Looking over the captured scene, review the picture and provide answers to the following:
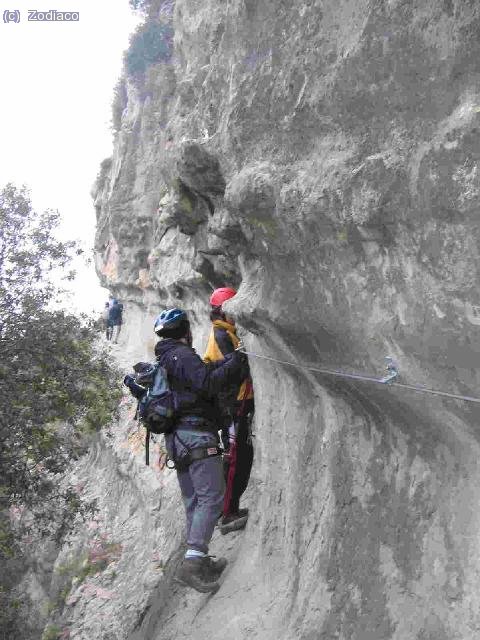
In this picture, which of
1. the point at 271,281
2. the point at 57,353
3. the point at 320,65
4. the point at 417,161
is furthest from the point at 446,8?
the point at 57,353

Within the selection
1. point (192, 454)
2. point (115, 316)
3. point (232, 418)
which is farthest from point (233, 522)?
point (115, 316)

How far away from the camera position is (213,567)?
5824mm

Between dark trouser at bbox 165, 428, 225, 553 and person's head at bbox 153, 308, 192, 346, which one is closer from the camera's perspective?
dark trouser at bbox 165, 428, 225, 553

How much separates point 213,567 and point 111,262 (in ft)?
57.7

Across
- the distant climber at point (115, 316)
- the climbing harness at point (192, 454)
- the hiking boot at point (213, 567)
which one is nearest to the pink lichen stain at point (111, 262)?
the distant climber at point (115, 316)

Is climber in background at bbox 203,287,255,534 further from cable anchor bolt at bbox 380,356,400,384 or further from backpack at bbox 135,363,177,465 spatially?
cable anchor bolt at bbox 380,356,400,384

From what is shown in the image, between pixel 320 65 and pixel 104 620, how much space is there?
826 centimetres

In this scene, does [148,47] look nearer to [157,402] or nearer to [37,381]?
[37,381]

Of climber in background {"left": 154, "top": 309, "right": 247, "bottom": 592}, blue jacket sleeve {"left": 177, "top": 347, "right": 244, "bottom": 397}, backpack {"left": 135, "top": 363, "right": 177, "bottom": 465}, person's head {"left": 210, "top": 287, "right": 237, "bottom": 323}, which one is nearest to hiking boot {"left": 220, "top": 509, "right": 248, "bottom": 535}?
climber in background {"left": 154, "top": 309, "right": 247, "bottom": 592}

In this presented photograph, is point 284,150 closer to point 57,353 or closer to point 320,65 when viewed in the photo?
point 320,65

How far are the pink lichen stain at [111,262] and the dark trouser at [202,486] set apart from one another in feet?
53.7

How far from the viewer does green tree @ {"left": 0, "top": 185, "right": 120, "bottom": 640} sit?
10398mm

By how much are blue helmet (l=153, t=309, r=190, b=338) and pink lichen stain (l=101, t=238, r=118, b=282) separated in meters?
16.0

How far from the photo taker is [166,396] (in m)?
5.26
